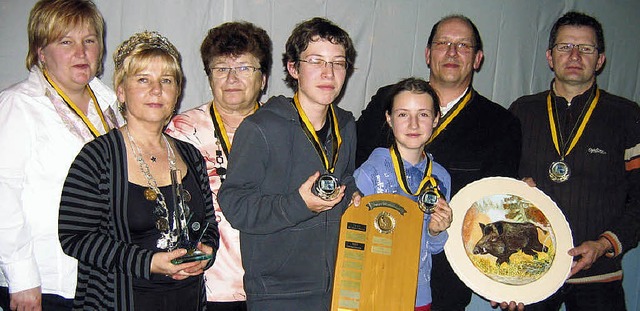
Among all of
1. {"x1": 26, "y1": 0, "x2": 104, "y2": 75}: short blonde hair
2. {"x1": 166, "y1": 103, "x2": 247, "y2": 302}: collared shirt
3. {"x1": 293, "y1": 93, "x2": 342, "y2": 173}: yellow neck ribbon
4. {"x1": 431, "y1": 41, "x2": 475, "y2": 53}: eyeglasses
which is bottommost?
{"x1": 166, "y1": 103, "x2": 247, "y2": 302}: collared shirt

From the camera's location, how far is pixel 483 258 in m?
2.34

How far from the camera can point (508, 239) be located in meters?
2.39

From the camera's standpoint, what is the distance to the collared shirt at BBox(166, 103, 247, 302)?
2178 millimetres

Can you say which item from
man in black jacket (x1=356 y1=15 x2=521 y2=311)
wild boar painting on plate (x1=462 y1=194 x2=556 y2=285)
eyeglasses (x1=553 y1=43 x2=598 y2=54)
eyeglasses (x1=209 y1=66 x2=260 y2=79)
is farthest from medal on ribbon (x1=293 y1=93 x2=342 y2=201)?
eyeglasses (x1=553 y1=43 x2=598 y2=54)

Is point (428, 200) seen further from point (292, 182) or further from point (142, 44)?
point (142, 44)

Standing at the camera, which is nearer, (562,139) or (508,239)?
(508,239)

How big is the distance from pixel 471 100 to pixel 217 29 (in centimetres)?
138

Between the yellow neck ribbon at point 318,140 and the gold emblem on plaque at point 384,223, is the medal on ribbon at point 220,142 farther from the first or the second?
the gold emblem on plaque at point 384,223

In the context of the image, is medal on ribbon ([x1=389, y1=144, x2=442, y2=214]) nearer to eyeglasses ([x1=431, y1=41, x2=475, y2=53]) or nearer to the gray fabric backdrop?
eyeglasses ([x1=431, y1=41, x2=475, y2=53])

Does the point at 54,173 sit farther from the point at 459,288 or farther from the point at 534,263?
the point at 534,263

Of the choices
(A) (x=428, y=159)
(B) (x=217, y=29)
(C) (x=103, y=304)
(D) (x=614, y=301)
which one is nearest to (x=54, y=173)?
(C) (x=103, y=304)

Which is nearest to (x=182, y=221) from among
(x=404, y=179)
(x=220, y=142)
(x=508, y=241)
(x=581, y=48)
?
(x=220, y=142)

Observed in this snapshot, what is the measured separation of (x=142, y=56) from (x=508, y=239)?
6.20ft

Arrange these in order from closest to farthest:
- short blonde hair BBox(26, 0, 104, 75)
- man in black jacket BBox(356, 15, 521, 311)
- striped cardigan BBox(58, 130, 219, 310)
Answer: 1. striped cardigan BBox(58, 130, 219, 310)
2. short blonde hair BBox(26, 0, 104, 75)
3. man in black jacket BBox(356, 15, 521, 311)
